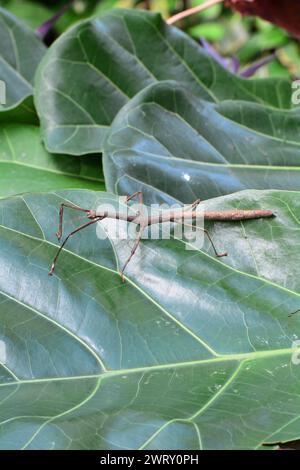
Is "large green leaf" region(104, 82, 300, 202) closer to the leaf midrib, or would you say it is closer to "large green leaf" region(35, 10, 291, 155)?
"large green leaf" region(35, 10, 291, 155)

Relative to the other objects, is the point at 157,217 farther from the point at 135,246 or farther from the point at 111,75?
the point at 111,75

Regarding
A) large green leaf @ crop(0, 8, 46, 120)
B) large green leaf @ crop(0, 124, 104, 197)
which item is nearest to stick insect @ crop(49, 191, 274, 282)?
large green leaf @ crop(0, 124, 104, 197)

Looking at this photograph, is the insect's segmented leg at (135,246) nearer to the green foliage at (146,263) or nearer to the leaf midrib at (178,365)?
the green foliage at (146,263)

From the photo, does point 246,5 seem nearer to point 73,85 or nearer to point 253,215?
point 73,85

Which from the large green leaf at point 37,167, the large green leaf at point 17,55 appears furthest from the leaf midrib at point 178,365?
the large green leaf at point 17,55

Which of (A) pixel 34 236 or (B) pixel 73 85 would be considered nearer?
(A) pixel 34 236
